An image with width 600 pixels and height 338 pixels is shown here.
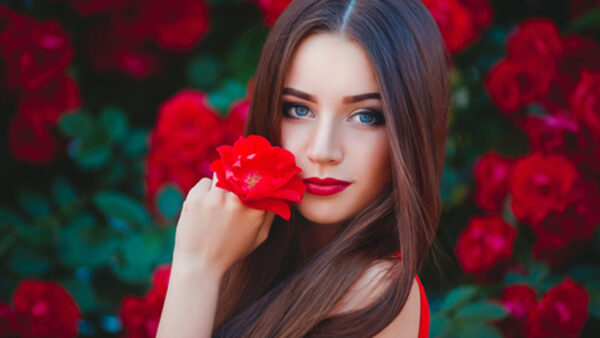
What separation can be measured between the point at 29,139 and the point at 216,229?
1.01 m

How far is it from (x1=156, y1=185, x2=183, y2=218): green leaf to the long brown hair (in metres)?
0.48

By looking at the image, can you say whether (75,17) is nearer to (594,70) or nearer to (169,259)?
(169,259)

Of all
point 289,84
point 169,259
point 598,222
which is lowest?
point 169,259

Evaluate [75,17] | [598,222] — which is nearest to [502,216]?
[598,222]

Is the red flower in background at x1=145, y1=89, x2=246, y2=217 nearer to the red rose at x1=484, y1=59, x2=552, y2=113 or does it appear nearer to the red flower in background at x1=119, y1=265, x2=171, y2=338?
the red flower in background at x1=119, y1=265, x2=171, y2=338

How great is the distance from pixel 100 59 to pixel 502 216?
4.61 ft

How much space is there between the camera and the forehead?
1.30 metres

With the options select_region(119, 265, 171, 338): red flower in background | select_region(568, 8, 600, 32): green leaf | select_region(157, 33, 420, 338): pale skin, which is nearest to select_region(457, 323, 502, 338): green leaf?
select_region(157, 33, 420, 338): pale skin

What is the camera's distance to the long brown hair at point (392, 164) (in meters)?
1.27

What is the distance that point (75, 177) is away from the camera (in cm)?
225

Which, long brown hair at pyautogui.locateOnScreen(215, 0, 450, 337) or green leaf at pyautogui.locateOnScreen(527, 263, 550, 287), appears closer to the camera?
long brown hair at pyautogui.locateOnScreen(215, 0, 450, 337)

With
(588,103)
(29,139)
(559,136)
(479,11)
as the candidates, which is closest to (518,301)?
(559,136)

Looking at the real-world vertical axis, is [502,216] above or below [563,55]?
below

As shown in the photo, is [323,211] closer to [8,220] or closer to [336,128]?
[336,128]
